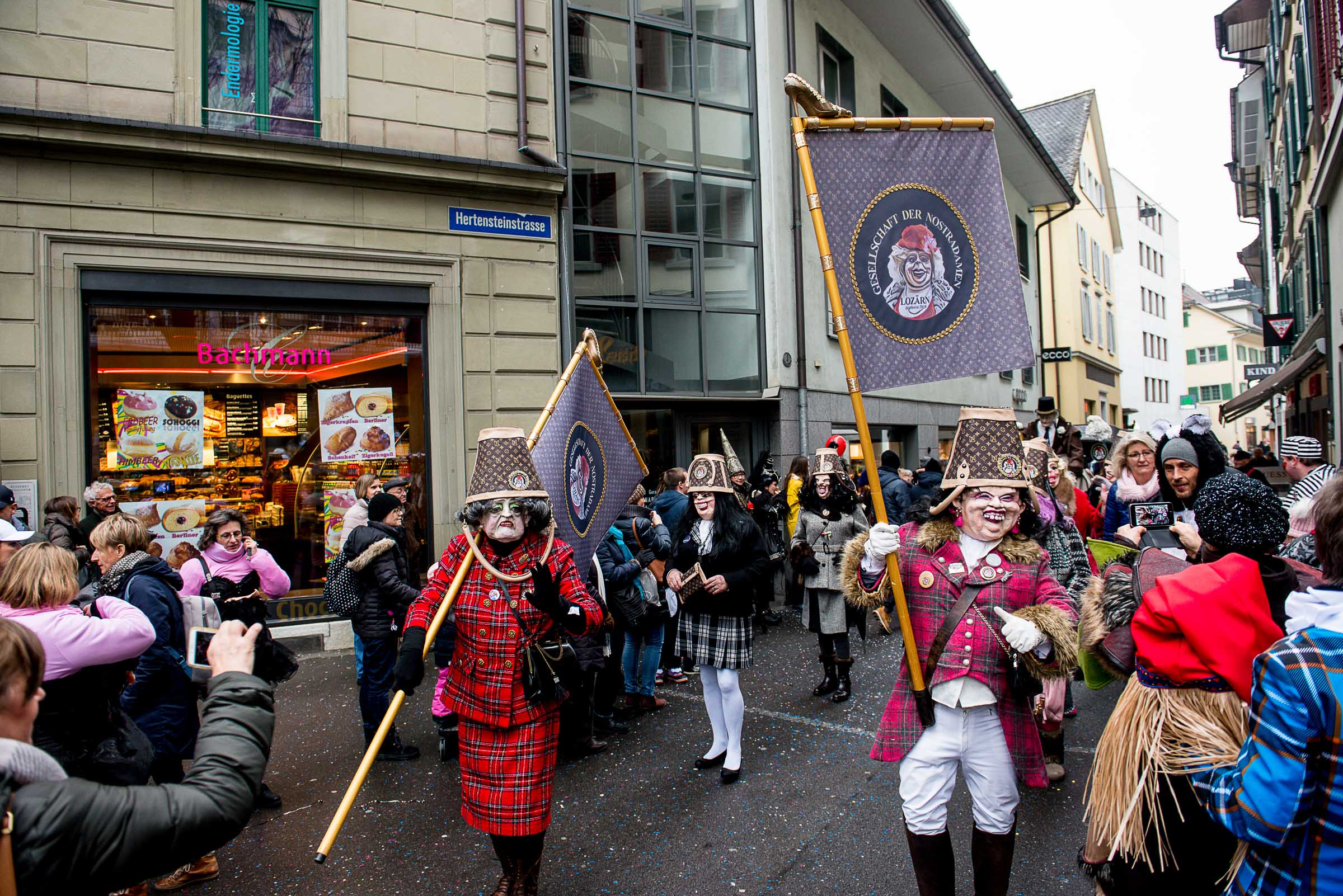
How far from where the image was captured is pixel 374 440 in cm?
961

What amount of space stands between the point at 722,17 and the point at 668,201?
120 inches

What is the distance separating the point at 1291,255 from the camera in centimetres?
2008

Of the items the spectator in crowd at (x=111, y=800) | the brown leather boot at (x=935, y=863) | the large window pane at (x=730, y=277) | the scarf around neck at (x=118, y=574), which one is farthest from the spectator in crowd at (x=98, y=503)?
the large window pane at (x=730, y=277)

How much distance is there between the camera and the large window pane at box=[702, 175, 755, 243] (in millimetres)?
12336

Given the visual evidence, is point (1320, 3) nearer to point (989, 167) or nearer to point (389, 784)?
point (989, 167)

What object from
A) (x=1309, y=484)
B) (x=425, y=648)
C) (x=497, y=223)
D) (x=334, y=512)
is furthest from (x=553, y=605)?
(x=497, y=223)

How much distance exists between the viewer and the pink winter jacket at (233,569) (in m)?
5.36

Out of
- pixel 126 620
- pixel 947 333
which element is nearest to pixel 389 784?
pixel 126 620

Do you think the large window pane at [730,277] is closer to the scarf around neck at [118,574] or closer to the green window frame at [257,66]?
the green window frame at [257,66]

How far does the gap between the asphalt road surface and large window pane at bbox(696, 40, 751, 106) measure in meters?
9.23

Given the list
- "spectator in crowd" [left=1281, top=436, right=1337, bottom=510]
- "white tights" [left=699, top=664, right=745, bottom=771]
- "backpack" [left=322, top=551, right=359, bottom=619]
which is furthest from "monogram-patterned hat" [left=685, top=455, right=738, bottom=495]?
"spectator in crowd" [left=1281, top=436, right=1337, bottom=510]

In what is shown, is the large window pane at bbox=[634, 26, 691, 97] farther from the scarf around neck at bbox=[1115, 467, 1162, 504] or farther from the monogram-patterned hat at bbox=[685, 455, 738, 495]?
the scarf around neck at bbox=[1115, 467, 1162, 504]

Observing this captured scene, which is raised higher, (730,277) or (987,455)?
(730,277)

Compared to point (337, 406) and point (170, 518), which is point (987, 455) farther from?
point (170, 518)
